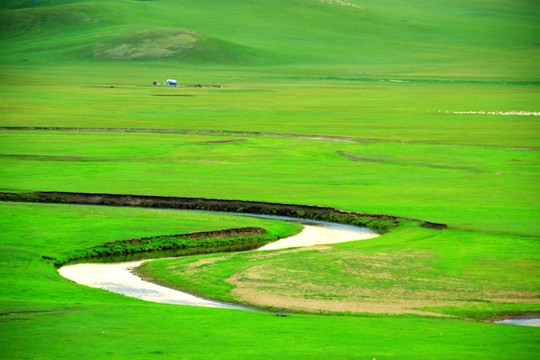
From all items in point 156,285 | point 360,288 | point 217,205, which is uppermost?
point 360,288

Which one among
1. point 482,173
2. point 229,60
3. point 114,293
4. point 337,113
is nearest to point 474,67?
point 229,60

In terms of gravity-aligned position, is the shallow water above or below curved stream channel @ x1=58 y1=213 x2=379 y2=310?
above

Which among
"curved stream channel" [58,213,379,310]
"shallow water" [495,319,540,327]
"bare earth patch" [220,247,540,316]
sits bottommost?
"curved stream channel" [58,213,379,310]

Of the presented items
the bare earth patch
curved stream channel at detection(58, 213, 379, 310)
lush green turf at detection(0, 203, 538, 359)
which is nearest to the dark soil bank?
curved stream channel at detection(58, 213, 379, 310)

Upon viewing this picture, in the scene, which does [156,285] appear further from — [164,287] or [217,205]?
[217,205]

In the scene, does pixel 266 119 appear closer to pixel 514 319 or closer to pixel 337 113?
pixel 337 113

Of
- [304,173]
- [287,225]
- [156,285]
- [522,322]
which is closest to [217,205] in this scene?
[287,225]

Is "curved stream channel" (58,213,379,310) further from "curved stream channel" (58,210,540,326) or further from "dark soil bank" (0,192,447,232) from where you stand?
"dark soil bank" (0,192,447,232)
